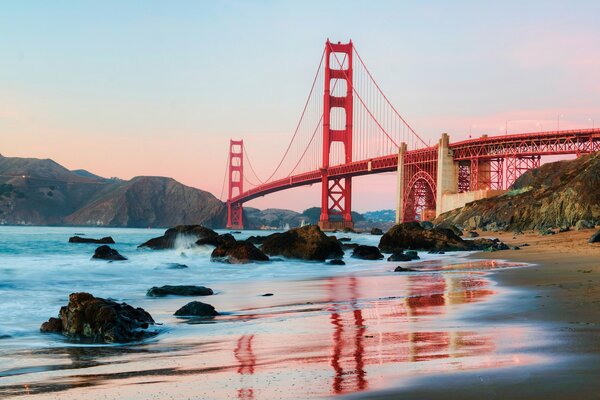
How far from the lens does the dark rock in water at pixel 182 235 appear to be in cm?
3321

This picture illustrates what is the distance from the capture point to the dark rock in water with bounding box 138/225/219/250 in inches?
1308

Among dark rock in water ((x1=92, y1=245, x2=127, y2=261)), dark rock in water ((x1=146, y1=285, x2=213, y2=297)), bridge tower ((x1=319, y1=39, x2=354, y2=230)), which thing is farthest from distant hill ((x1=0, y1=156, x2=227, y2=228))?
dark rock in water ((x1=146, y1=285, x2=213, y2=297))

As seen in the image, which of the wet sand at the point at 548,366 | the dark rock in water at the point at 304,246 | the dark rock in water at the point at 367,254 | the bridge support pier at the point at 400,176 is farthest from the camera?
the bridge support pier at the point at 400,176

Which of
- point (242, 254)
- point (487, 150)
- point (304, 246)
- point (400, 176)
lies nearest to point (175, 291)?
point (242, 254)

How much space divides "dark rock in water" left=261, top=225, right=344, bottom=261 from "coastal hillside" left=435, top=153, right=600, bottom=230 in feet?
41.0

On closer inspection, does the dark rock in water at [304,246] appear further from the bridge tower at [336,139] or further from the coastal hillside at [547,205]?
the bridge tower at [336,139]

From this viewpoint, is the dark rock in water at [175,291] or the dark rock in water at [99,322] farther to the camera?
the dark rock in water at [175,291]

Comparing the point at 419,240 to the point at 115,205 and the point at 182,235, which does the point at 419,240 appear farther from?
the point at 115,205

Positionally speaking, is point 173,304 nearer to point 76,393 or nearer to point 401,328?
point 401,328

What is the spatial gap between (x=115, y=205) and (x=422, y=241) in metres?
154

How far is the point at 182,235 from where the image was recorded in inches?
1347

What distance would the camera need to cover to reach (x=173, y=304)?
37.3 feet

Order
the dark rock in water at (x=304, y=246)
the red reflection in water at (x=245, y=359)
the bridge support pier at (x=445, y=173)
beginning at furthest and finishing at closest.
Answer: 1. the bridge support pier at (x=445, y=173)
2. the dark rock in water at (x=304, y=246)
3. the red reflection in water at (x=245, y=359)

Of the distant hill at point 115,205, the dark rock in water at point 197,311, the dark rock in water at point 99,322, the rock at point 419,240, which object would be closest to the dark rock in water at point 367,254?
the rock at point 419,240
